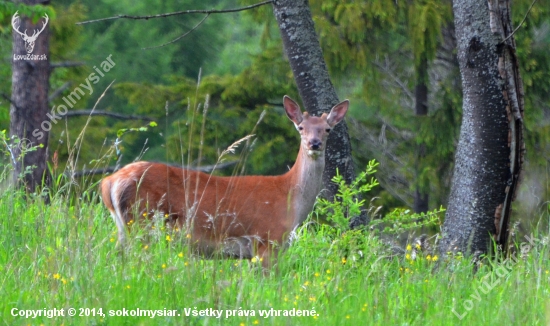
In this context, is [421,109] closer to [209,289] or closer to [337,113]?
[337,113]

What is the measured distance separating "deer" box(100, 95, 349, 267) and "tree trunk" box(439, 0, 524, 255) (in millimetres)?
1195

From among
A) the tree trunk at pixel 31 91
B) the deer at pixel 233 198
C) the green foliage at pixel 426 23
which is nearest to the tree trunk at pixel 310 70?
the deer at pixel 233 198

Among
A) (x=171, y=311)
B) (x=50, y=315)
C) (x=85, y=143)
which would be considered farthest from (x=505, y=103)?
(x=85, y=143)

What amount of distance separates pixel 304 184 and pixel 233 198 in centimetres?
60

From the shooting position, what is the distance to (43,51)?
10977mm

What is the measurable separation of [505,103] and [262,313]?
318cm

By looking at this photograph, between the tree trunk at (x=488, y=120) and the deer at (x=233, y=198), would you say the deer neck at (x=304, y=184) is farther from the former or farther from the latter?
the tree trunk at (x=488, y=120)

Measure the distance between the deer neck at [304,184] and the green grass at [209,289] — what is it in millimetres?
994

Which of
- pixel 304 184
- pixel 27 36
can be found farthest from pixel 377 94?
pixel 304 184

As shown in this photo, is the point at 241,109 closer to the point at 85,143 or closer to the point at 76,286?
the point at 85,143

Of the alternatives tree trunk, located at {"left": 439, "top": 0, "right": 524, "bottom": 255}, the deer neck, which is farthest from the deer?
tree trunk, located at {"left": 439, "top": 0, "right": 524, "bottom": 255}

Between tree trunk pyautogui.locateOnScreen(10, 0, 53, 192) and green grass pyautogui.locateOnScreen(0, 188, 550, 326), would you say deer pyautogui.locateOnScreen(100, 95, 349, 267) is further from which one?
tree trunk pyautogui.locateOnScreen(10, 0, 53, 192)

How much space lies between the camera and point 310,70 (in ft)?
23.1

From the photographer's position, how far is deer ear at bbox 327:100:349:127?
22.1 ft
